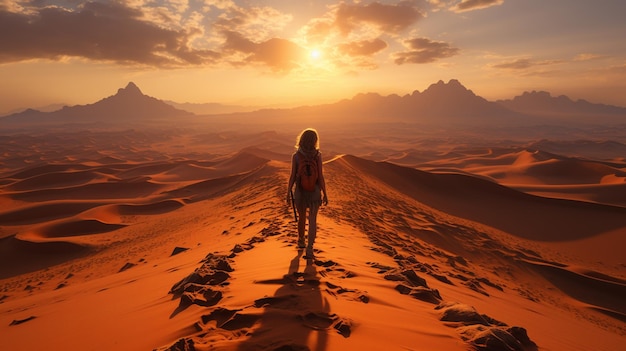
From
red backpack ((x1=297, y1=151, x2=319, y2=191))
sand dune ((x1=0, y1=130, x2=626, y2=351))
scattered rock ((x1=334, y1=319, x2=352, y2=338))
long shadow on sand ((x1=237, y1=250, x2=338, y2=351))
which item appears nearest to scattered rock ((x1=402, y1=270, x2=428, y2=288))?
sand dune ((x1=0, y1=130, x2=626, y2=351))

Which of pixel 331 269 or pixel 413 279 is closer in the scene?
pixel 331 269

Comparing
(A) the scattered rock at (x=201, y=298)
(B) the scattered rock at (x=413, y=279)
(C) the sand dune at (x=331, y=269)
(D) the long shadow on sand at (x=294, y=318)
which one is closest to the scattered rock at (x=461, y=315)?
(C) the sand dune at (x=331, y=269)

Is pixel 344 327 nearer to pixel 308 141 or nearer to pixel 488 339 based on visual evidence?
pixel 488 339

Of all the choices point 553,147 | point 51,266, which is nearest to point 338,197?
point 51,266

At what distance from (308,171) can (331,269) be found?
1.40 m

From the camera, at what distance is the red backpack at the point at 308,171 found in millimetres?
4598

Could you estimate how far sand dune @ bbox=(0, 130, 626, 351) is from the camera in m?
3.04

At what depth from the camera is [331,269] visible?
15.3 ft

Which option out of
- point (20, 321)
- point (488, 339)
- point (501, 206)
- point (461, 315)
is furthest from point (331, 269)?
point (501, 206)

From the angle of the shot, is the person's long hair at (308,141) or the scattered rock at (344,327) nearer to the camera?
the scattered rock at (344,327)

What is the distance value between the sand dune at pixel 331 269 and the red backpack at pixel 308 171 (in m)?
1.13

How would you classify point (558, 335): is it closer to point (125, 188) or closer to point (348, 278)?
point (348, 278)

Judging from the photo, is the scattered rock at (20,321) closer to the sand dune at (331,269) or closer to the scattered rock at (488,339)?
the sand dune at (331,269)

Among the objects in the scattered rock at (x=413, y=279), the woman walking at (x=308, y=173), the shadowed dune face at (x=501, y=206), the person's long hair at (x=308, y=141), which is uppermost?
the person's long hair at (x=308, y=141)
